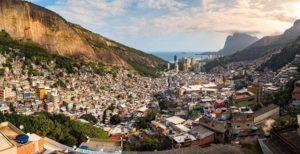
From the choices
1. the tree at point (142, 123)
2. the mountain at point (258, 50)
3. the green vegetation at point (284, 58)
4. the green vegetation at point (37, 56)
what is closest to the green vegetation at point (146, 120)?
the tree at point (142, 123)

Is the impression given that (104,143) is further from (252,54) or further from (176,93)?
(252,54)

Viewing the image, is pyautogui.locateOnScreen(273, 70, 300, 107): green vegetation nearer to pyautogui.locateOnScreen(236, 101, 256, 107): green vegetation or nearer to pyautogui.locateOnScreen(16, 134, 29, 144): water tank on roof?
pyautogui.locateOnScreen(236, 101, 256, 107): green vegetation

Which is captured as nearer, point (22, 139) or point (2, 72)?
point (22, 139)

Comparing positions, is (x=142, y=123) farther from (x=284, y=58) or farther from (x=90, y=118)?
(x=284, y=58)

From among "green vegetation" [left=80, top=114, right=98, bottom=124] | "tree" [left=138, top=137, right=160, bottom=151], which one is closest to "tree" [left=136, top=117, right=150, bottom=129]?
"green vegetation" [left=80, top=114, right=98, bottom=124]

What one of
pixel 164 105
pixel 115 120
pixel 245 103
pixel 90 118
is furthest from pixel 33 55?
pixel 245 103

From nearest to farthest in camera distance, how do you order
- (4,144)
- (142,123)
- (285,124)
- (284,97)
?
(4,144) < (285,124) < (284,97) < (142,123)

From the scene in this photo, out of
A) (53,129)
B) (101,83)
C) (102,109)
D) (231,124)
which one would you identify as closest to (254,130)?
(231,124)

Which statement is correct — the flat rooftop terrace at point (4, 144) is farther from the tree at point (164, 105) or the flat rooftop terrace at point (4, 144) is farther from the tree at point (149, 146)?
the tree at point (164, 105)

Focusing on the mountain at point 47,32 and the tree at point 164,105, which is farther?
the mountain at point 47,32

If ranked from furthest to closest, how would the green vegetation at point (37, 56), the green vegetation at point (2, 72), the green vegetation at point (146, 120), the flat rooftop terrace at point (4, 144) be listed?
the green vegetation at point (37, 56) → the green vegetation at point (2, 72) → the green vegetation at point (146, 120) → the flat rooftop terrace at point (4, 144)

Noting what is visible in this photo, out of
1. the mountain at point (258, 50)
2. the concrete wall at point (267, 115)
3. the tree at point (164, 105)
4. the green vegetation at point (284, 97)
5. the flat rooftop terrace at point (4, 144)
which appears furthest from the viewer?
the mountain at point (258, 50)
